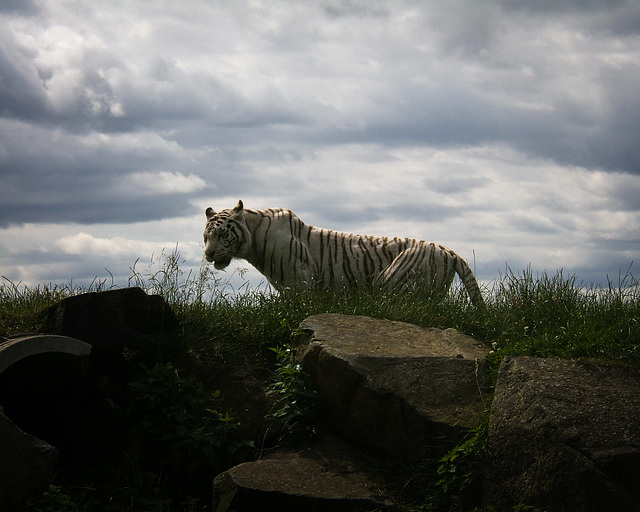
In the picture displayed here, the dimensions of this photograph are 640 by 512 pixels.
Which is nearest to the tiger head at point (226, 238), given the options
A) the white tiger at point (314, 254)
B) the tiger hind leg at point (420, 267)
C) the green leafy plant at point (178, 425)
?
the white tiger at point (314, 254)

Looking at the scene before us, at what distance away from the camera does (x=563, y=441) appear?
171 inches

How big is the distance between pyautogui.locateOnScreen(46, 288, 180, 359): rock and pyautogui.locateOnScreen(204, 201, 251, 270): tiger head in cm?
392

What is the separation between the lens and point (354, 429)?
5.38m

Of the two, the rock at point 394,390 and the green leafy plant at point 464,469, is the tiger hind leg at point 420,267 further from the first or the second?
the green leafy plant at point 464,469

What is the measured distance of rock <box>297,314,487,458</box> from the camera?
515 centimetres

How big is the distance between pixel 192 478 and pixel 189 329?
1477mm

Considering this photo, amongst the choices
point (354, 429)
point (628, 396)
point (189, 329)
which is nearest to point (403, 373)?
point (354, 429)

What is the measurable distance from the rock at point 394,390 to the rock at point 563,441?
19.0 inches

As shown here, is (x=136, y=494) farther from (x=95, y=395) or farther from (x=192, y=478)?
(x=95, y=395)

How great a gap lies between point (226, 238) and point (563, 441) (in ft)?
22.2

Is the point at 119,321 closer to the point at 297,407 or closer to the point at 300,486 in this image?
the point at 297,407

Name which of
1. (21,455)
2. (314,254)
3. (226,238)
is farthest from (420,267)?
(21,455)

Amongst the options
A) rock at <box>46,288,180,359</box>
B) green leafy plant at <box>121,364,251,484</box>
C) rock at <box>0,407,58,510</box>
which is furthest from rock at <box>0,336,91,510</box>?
green leafy plant at <box>121,364,251,484</box>

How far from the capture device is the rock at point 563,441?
4.24 meters
